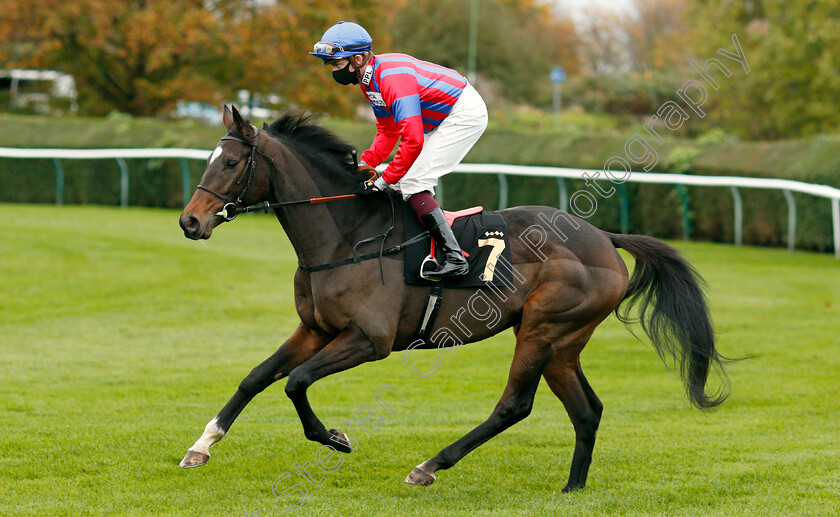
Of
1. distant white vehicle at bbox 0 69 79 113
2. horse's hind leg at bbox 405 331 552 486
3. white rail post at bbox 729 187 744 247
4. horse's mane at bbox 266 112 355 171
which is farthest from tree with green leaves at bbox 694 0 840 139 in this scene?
horse's mane at bbox 266 112 355 171

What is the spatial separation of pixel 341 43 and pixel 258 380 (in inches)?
62.9

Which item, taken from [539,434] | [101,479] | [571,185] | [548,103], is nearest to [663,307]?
[539,434]

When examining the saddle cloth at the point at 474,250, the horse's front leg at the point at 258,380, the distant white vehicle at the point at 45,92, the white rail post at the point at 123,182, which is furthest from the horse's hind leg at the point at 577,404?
the distant white vehicle at the point at 45,92

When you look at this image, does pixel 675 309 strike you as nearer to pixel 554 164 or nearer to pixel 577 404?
pixel 577 404

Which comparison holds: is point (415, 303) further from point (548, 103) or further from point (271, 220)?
point (548, 103)

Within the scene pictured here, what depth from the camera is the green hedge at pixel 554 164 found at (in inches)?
499

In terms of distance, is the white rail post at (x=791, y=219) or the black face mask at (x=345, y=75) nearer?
the black face mask at (x=345, y=75)

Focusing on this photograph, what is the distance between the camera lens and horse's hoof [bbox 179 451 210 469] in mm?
4344

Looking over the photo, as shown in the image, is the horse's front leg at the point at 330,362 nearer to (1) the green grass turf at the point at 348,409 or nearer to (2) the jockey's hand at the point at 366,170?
(1) the green grass turf at the point at 348,409

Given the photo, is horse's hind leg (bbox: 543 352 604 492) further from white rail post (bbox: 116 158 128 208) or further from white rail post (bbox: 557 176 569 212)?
white rail post (bbox: 116 158 128 208)

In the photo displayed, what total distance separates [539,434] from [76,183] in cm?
1356

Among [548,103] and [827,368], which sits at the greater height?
[548,103]

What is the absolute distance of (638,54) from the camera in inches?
2042

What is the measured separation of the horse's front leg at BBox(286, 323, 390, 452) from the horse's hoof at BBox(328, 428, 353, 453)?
0.21 metres
